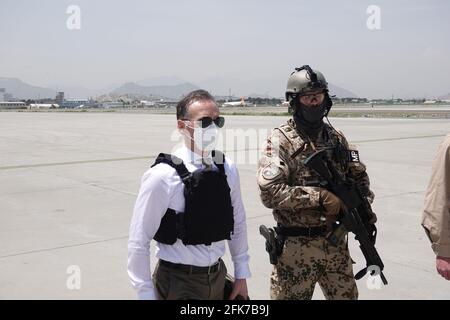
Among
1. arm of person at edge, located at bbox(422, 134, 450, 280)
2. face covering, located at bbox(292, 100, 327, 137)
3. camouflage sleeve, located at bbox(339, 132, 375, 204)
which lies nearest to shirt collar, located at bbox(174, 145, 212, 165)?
face covering, located at bbox(292, 100, 327, 137)

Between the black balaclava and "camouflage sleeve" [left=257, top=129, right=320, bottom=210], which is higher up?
the black balaclava

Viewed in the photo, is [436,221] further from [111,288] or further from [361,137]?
[361,137]

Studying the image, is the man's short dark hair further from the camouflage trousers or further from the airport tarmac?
the camouflage trousers

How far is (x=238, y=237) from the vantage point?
250 centimetres

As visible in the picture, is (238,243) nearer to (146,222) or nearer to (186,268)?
(186,268)

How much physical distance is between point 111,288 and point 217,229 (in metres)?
2.25

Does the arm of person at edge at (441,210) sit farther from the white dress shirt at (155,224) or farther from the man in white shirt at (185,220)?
the white dress shirt at (155,224)

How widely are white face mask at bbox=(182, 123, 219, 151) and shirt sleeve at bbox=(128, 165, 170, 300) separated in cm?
20

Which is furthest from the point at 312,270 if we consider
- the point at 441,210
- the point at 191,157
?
Answer: the point at 191,157

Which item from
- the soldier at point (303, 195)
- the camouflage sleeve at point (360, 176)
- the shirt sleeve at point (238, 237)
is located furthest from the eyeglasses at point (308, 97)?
the shirt sleeve at point (238, 237)

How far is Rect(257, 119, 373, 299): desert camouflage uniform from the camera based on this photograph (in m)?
2.74

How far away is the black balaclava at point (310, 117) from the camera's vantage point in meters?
2.83

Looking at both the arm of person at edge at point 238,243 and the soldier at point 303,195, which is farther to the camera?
the soldier at point 303,195
